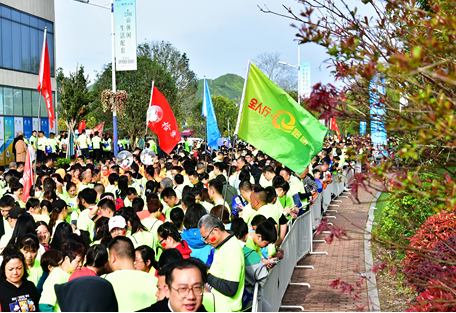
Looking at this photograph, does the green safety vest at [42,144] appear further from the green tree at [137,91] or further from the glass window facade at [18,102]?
the green tree at [137,91]

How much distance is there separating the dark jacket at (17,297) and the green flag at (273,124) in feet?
12.2

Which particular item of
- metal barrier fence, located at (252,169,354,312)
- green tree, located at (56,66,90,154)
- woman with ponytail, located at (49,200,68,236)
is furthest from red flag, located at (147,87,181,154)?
green tree, located at (56,66,90,154)

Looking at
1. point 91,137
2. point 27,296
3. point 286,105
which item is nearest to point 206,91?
point 91,137

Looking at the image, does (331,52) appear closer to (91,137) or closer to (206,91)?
(206,91)

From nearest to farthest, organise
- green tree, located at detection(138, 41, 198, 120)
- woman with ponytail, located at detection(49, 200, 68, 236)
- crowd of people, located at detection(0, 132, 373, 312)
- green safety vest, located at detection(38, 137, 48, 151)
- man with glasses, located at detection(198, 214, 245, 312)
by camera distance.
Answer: crowd of people, located at detection(0, 132, 373, 312) < man with glasses, located at detection(198, 214, 245, 312) < woman with ponytail, located at detection(49, 200, 68, 236) < green safety vest, located at detection(38, 137, 48, 151) < green tree, located at detection(138, 41, 198, 120)

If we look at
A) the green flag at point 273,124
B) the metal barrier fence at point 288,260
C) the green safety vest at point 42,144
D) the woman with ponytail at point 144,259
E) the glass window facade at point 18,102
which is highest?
the glass window facade at point 18,102

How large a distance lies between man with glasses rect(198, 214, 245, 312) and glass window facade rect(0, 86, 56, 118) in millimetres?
28004

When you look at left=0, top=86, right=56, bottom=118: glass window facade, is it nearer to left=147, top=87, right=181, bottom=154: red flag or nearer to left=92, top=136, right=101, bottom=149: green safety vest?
left=92, top=136, right=101, bottom=149: green safety vest

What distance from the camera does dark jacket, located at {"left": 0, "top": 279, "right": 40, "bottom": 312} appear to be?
4.44 meters

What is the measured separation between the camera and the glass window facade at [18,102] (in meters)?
29.7

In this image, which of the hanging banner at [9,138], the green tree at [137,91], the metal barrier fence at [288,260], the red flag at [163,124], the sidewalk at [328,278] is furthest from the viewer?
the green tree at [137,91]

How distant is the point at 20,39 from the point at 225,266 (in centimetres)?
3076

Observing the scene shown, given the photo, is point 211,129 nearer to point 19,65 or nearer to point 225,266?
point 225,266

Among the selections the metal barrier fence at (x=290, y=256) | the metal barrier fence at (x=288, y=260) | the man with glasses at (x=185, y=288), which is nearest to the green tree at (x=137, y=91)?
the metal barrier fence at (x=290, y=256)
